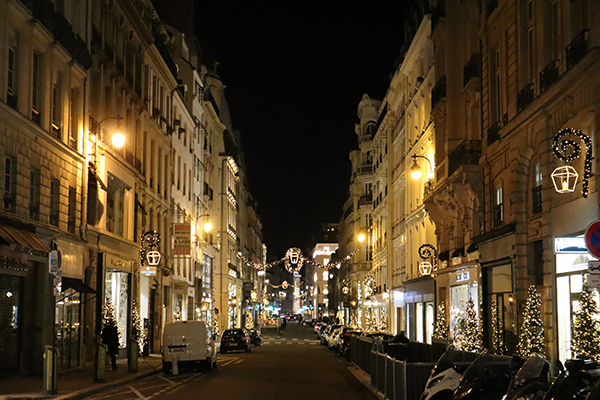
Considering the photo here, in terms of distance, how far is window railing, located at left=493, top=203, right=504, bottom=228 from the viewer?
30.2 metres

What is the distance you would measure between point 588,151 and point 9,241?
14.9 meters

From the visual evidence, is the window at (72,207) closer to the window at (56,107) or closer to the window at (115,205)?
the window at (56,107)

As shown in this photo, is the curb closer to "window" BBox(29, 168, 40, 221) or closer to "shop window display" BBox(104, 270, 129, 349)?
"window" BBox(29, 168, 40, 221)

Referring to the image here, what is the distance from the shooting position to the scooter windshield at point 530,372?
35.0 ft

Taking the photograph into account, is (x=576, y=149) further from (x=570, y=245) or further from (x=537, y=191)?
(x=537, y=191)

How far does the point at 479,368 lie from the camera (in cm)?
1255

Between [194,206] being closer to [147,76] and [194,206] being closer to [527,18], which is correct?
[147,76]

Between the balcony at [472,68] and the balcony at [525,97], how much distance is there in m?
6.43

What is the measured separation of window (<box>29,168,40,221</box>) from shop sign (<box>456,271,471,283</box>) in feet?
56.8

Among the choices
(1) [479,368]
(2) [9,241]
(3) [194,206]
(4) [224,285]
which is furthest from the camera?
(4) [224,285]

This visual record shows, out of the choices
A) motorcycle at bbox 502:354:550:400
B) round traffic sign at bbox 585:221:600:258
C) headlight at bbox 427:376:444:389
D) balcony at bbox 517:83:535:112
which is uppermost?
balcony at bbox 517:83:535:112

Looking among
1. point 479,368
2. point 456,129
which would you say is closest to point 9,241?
point 479,368

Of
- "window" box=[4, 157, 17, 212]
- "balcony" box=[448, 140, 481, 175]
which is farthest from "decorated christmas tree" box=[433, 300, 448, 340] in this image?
"window" box=[4, 157, 17, 212]

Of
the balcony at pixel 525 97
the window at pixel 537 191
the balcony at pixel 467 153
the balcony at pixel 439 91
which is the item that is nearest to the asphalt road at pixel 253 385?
the window at pixel 537 191
